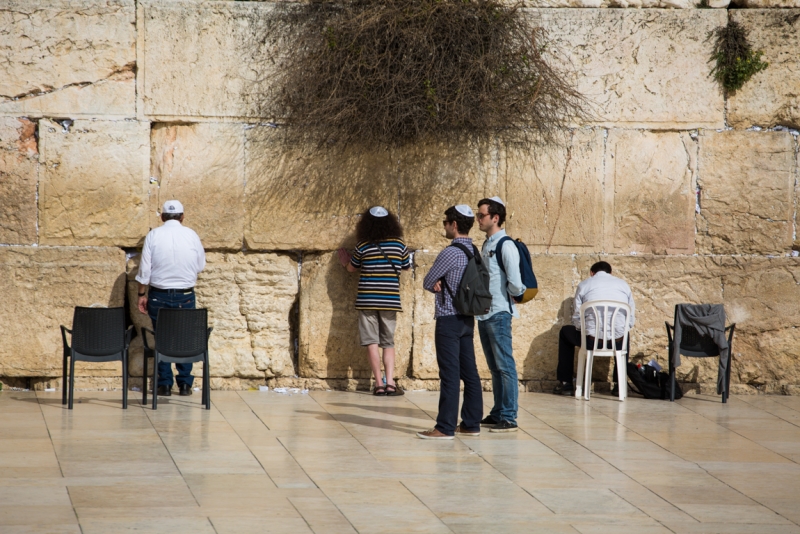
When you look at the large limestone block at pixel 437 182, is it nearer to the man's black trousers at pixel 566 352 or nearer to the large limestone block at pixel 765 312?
the man's black trousers at pixel 566 352

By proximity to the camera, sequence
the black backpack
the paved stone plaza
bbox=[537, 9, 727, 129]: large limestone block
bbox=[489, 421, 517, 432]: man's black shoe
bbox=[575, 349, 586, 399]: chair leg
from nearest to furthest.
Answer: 1. the paved stone plaza
2. the black backpack
3. bbox=[489, 421, 517, 432]: man's black shoe
4. bbox=[575, 349, 586, 399]: chair leg
5. bbox=[537, 9, 727, 129]: large limestone block

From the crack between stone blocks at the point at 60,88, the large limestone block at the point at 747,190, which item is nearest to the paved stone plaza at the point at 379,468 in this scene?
the large limestone block at the point at 747,190

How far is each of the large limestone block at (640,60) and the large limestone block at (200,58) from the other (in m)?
2.65

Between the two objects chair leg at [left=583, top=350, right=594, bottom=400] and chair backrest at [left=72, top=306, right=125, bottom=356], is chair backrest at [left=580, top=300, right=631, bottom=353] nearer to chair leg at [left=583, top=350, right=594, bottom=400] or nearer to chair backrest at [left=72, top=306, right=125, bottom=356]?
chair leg at [left=583, top=350, right=594, bottom=400]

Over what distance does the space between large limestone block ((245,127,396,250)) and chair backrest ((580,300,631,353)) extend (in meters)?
1.83

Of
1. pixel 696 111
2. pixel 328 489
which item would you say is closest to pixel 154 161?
pixel 328 489

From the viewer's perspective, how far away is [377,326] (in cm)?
779

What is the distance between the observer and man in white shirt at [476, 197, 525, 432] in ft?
20.4

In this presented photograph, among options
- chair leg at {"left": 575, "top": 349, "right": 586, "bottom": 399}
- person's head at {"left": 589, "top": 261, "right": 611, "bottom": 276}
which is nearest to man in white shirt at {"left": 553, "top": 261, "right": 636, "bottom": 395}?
person's head at {"left": 589, "top": 261, "right": 611, "bottom": 276}

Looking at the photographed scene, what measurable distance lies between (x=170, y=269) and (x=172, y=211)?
0.46 m

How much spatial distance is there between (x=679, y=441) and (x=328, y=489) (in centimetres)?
260

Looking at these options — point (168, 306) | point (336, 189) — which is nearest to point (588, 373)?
point (336, 189)

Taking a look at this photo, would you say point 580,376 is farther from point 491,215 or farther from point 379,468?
point 379,468

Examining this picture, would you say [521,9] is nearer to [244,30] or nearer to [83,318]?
[244,30]
